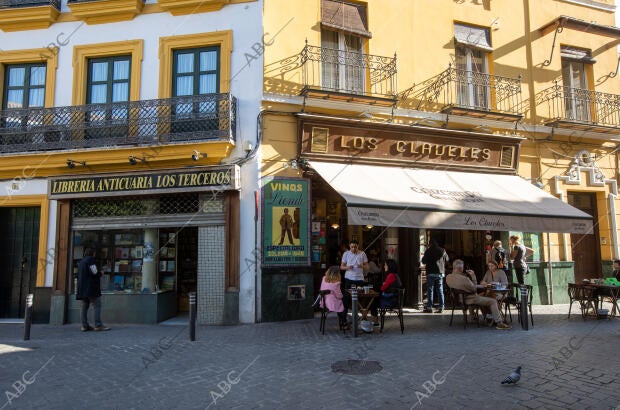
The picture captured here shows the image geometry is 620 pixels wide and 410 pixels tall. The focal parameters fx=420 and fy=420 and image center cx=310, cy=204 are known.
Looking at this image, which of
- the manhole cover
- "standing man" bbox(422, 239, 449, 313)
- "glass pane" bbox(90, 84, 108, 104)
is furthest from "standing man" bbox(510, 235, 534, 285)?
"glass pane" bbox(90, 84, 108, 104)

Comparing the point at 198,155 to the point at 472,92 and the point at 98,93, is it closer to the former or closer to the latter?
the point at 98,93

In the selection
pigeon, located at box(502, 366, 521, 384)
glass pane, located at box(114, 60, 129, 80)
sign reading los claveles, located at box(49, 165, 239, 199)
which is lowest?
pigeon, located at box(502, 366, 521, 384)

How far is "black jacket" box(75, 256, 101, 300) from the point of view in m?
8.91

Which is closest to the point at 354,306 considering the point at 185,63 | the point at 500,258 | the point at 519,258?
the point at 500,258

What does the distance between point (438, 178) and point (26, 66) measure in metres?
11.1

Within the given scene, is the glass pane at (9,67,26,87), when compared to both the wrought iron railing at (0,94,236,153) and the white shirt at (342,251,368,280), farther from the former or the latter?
the white shirt at (342,251,368,280)

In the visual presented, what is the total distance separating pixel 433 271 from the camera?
10.3 metres

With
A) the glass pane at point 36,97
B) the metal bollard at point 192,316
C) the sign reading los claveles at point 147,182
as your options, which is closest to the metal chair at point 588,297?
the sign reading los claveles at point 147,182

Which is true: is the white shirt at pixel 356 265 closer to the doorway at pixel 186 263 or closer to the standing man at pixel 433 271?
the standing man at pixel 433 271

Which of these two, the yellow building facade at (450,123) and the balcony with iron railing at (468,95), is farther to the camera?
the balcony with iron railing at (468,95)

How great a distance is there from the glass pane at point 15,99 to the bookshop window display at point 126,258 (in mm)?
3820

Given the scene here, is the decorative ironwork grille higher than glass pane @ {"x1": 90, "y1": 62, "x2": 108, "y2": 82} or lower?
lower

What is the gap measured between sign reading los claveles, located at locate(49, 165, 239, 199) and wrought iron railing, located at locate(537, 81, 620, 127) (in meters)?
9.70

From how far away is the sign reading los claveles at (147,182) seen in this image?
9.47 meters
